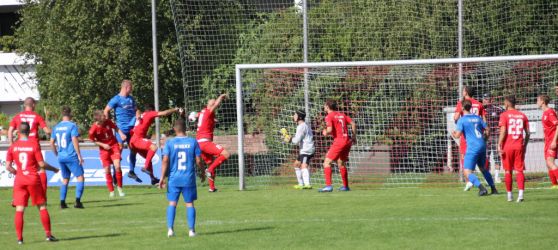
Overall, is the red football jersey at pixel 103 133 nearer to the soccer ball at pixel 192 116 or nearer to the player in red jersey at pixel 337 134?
the soccer ball at pixel 192 116

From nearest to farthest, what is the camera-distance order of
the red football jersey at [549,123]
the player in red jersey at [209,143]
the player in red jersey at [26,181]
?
the player in red jersey at [26,181] → the red football jersey at [549,123] → the player in red jersey at [209,143]

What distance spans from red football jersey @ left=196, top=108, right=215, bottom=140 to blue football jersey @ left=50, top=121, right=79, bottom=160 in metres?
4.00

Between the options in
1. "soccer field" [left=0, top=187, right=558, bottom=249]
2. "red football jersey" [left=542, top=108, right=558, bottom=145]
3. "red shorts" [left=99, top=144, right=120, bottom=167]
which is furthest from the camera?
"red shorts" [left=99, top=144, right=120, bottom=167]

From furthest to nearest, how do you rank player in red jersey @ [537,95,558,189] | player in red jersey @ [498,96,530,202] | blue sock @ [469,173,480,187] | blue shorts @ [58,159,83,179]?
player in red jersey @ [537,95,558,189]
blue shorts @ [58,159,83,179]
blue sock @ [469,173,480,187]
player in red jersey @ [498,96,530,202]

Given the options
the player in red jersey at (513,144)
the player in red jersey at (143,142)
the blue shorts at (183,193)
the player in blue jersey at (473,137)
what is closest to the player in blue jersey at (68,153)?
the player in red jersey at (143,142)

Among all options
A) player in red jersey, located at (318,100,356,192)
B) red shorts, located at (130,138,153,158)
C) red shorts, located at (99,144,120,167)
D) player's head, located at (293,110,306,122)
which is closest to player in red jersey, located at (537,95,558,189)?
player in red jersey, located at (318,100,356,192)

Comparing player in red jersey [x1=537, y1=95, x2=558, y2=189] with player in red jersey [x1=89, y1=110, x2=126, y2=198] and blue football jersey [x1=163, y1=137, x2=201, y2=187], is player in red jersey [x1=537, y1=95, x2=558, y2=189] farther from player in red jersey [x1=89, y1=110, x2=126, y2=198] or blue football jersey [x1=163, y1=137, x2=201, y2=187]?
player in red jersey [x1=89, y1=110, x2=126, y2=198]

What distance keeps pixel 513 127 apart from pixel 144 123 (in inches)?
340

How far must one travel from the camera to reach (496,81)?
72.8 feet

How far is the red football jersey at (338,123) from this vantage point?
19.6 m

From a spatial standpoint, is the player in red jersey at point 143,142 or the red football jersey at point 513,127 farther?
the player in red jersey at point 143,142

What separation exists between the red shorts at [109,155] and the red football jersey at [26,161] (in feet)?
23.2

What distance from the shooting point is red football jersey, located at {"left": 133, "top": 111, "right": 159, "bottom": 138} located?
20.0m

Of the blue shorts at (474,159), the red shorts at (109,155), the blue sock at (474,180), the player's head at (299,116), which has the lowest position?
the blue sock at (474,180)
